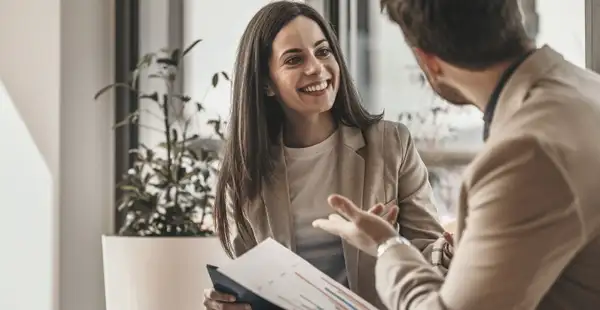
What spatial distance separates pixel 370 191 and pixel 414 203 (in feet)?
0.34

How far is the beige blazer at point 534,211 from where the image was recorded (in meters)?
0.88

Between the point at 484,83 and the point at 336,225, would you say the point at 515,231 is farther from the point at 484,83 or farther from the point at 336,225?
the point at 336,225

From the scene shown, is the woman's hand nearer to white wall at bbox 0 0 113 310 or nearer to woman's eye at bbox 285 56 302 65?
woman's eye at bbox 285 56 302 65

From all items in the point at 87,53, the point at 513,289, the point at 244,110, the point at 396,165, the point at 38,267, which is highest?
the point at 87,53

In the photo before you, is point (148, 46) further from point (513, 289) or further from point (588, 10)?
point (513, 289)

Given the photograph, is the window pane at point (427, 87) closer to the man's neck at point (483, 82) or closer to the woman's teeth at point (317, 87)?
the woman's teeth at point (317, 87)

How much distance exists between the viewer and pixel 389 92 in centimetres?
278

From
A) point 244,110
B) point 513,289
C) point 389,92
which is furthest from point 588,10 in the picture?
point 513,289

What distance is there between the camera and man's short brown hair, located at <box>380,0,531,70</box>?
97 centimetres

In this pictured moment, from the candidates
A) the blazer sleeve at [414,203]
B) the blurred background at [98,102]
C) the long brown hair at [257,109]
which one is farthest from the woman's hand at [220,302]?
the blurred background at [98,102]

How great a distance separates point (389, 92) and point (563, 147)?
190cm

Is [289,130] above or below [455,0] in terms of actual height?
below

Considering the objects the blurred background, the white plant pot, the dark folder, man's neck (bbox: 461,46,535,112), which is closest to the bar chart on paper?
the dark folder

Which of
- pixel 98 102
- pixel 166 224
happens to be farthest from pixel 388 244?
pixel 98 102
